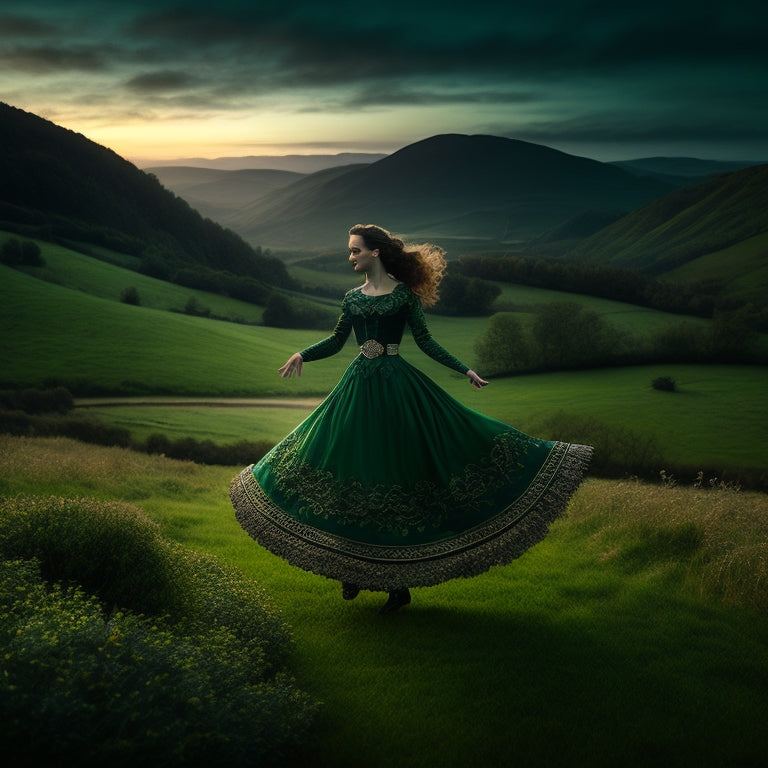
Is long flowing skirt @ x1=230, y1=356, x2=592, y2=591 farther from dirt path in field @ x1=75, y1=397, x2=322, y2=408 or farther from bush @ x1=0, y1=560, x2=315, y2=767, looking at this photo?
dirt path in field @ x1=75, y1=397, x2=322, y2=408

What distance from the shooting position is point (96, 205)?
11055 millimetres

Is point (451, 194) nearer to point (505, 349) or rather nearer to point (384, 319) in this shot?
point (505, 349)

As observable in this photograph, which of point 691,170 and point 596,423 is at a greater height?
point 691,170

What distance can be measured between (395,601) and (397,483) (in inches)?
41.3

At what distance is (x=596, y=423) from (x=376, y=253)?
5897mm

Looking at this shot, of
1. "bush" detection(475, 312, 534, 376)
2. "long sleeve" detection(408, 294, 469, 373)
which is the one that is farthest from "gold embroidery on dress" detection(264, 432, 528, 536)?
"bush" detection(475, 312, 534, 376)

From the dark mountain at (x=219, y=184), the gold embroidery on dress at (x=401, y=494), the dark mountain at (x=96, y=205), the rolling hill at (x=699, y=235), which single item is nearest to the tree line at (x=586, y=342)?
the rolling hill at (x=699, y=235)

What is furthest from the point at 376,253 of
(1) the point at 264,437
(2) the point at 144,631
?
(1) the point at 264,437

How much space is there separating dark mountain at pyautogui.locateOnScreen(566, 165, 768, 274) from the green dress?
717 centimetres

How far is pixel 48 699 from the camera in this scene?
9.41ft

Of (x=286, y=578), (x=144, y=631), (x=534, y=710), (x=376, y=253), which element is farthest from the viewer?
(x=286, y=578)

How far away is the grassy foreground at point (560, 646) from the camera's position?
375cm

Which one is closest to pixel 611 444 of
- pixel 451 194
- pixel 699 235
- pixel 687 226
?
pixel 699 235

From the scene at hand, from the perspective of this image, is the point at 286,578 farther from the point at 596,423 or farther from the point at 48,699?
the point at 596,423
